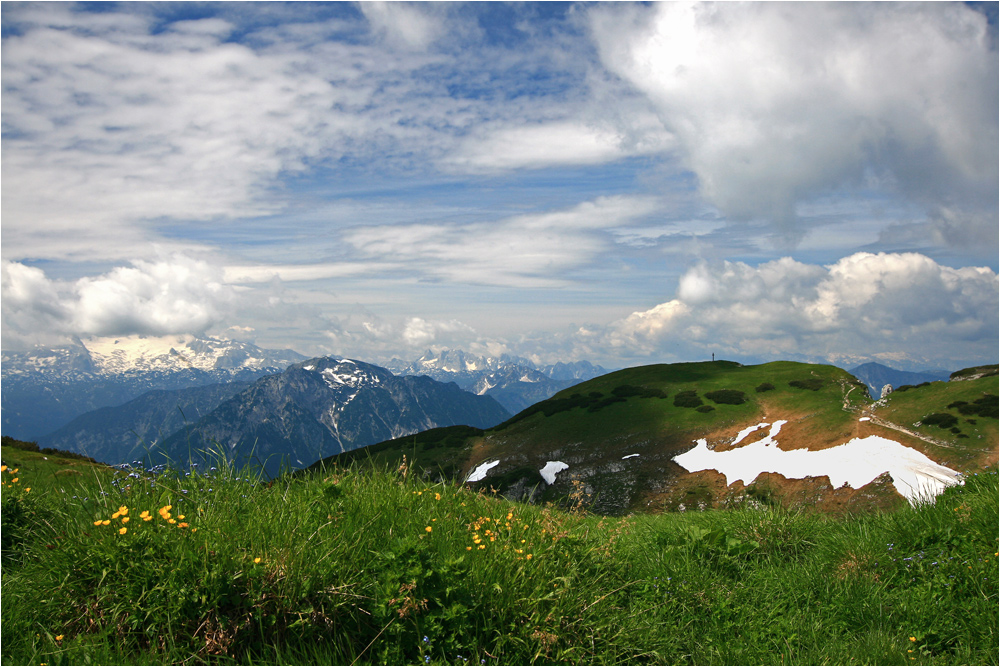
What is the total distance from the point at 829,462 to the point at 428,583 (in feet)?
192

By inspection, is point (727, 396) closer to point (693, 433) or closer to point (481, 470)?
point (693, 433)

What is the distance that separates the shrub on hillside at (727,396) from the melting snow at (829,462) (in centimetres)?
1075

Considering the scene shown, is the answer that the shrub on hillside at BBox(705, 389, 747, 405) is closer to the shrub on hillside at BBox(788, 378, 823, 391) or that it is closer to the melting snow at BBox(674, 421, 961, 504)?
the shrub on hillside at BBox(788, 378, 823, 391)

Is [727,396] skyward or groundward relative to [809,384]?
groundward

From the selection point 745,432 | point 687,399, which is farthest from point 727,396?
point 745,432

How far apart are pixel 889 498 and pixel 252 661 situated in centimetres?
5258

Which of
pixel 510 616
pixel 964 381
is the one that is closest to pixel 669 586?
pixel 510 616

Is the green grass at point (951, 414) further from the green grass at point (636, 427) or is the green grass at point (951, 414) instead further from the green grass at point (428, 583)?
the green grass at point (428, 583)

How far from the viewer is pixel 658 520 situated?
1091 cm

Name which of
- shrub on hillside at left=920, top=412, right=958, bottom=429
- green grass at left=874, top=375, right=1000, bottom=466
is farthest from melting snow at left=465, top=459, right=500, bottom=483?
shrub on hillside at left=920, top=412, right=958, bottom=429

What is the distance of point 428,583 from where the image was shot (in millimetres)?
5391

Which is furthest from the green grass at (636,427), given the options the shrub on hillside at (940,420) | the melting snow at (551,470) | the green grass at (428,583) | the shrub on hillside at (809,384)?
the green grass at (428,583)

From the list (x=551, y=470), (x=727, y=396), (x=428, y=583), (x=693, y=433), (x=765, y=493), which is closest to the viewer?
(x=428, y=583)

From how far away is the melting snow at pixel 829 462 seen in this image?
47406mm
